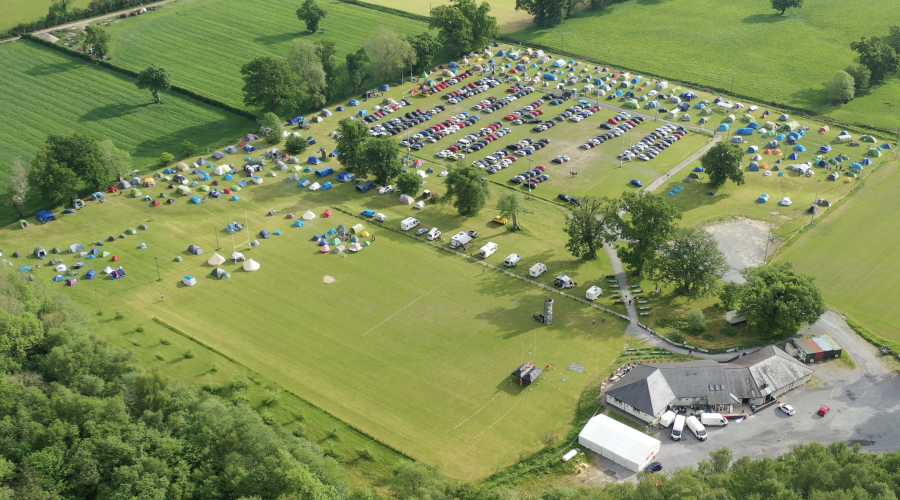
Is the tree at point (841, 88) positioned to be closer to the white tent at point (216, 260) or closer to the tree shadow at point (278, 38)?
the tree shadow at point (278, 38)

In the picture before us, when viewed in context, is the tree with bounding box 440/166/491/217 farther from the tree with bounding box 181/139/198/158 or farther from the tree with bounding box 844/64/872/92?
the tree with bounding box 844/64/872/92

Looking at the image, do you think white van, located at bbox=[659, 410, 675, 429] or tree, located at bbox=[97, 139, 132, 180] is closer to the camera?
white van, located at bbox=[659, 410, 675, 429]

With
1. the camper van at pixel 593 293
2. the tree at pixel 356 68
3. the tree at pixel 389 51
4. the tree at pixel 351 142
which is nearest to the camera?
the camper van at pixel 593 293

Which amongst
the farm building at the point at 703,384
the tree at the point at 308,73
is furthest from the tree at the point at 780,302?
the tree at the point at 308,73

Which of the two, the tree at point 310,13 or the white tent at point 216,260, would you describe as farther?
the tree at point 310,13

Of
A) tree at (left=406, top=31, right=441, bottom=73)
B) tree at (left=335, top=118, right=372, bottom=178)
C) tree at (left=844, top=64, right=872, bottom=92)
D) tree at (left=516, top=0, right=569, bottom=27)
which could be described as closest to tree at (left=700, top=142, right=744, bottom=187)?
tree at (left=844, top=64, right=872, bottom=92)

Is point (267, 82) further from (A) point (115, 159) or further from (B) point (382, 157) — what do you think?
(B) point (382, 157)
